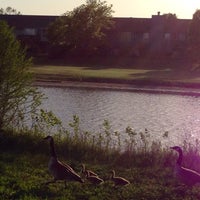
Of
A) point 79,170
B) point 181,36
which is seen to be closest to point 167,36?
point 181,36

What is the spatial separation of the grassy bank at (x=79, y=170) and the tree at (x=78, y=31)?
2140 inches

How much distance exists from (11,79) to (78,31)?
53911 mm

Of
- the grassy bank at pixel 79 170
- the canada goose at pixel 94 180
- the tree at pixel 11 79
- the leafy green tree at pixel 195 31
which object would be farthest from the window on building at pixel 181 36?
the canada goose at pixel 94 180

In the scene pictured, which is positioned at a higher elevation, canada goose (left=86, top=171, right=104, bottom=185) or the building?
the building

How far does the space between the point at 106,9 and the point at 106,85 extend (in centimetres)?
3582

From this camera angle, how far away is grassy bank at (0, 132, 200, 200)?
1089 cm

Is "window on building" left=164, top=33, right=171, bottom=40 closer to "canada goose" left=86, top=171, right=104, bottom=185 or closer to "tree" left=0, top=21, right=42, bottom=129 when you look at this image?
"tree" left=0, top=21, right=42, bottom=129

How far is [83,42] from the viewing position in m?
70.4

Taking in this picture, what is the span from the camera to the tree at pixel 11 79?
17062mm

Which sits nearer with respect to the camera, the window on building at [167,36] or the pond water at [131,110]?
the pond water at [131,110]

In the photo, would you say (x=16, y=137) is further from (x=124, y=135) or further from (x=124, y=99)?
(x=124, y=99)

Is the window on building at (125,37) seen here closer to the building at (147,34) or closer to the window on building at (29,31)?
the building at (147,34)

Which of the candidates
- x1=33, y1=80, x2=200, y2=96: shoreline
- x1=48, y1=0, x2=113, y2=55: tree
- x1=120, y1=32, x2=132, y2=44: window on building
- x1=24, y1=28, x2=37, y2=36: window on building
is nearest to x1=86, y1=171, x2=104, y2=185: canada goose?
x1=33, y1=80, x2=200, y2=96: shoreline

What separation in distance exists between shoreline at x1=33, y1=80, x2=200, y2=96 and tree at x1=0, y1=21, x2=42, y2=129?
887 inches
